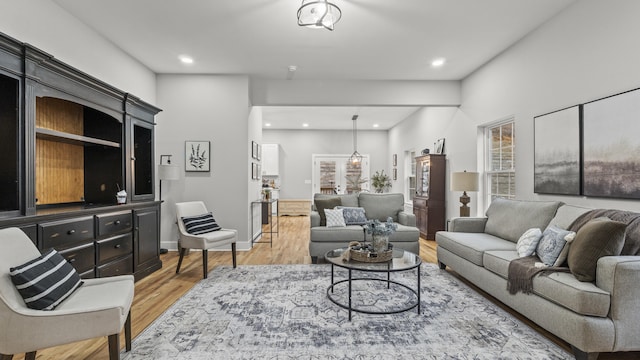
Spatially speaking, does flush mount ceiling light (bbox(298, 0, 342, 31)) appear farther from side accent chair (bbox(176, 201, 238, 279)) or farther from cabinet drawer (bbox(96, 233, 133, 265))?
cabinet drawer (bbox(96, 233, 133, 265))

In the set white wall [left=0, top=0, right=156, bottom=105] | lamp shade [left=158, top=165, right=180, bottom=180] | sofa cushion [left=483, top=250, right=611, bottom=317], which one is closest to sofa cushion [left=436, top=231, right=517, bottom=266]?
sofa cushion [left=483, top=250, right=611, bottom=317]

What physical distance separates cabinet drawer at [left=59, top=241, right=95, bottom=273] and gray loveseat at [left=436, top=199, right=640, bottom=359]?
12.0ft

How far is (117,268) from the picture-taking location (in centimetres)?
326

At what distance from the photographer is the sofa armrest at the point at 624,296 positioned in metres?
1.87

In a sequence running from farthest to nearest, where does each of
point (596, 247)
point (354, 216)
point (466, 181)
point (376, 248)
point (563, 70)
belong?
point (354, 216) → point (466, 181) → point (563, 70) → point (376, 248) → point (596, 247)

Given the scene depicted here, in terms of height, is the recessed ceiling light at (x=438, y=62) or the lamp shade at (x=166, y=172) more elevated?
the recessed ceiling light at (x=438, y=62)

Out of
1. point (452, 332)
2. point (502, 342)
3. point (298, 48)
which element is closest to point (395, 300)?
point (452, 332)

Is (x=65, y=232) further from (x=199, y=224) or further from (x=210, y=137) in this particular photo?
(x=210, y=137)

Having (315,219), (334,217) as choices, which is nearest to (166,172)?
(315,219)

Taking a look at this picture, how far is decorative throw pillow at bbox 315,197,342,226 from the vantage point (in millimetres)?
4551

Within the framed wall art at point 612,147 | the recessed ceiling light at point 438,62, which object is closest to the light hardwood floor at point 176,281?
the framed wall art at point 612,147

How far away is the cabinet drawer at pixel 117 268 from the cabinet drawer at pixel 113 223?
32cm

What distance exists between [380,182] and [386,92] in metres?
4.30

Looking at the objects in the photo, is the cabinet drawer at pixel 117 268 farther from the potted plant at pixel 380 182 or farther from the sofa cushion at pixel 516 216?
the potted plant at pixel 380 182
